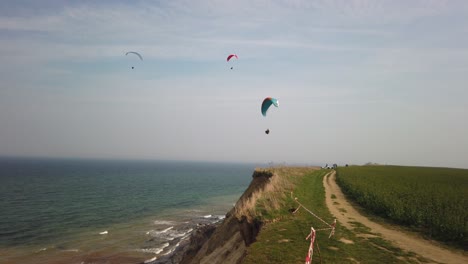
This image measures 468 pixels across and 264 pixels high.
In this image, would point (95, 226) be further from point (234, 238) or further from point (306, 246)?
point (306, 246)

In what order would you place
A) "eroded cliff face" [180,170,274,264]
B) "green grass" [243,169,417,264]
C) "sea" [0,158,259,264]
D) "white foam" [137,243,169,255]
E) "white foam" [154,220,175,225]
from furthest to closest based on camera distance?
"white foam" [154,220,175,225]
"white foam" [137,243,169,255]
"sea" [0,158,259,264]
"eroded cliff face" [180,170,274,264]
"green grass" [243,169,417,264]

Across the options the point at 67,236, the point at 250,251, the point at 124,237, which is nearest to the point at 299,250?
the point at 250,251

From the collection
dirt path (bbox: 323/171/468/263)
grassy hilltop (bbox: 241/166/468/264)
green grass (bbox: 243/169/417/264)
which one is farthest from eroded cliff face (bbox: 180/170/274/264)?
dirt path (bbox: 323/171/468/263)

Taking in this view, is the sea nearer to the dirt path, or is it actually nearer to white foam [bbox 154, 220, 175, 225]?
white foam [bbox 154, 220, 175, 225]

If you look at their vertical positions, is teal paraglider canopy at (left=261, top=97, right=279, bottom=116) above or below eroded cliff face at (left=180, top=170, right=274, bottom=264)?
above

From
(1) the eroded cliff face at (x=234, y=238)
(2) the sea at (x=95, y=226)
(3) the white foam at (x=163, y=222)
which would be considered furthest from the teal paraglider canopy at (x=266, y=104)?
(3) the white foam at (x=163, y=222)

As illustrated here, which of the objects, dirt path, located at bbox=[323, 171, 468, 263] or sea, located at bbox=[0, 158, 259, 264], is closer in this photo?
dirt path, located at bbox=[323, 171, 468, 263]

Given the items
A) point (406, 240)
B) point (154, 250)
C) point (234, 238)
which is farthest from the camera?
point (154, 250)

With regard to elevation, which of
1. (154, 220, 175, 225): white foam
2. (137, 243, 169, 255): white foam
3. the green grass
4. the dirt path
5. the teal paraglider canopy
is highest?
the teal paraglider canopy

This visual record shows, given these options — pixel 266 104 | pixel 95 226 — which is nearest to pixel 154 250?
pixel 95 226

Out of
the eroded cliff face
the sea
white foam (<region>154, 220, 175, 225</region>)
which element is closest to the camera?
the eroded cliff face

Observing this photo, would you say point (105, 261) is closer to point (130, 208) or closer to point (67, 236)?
point (67, 236)
